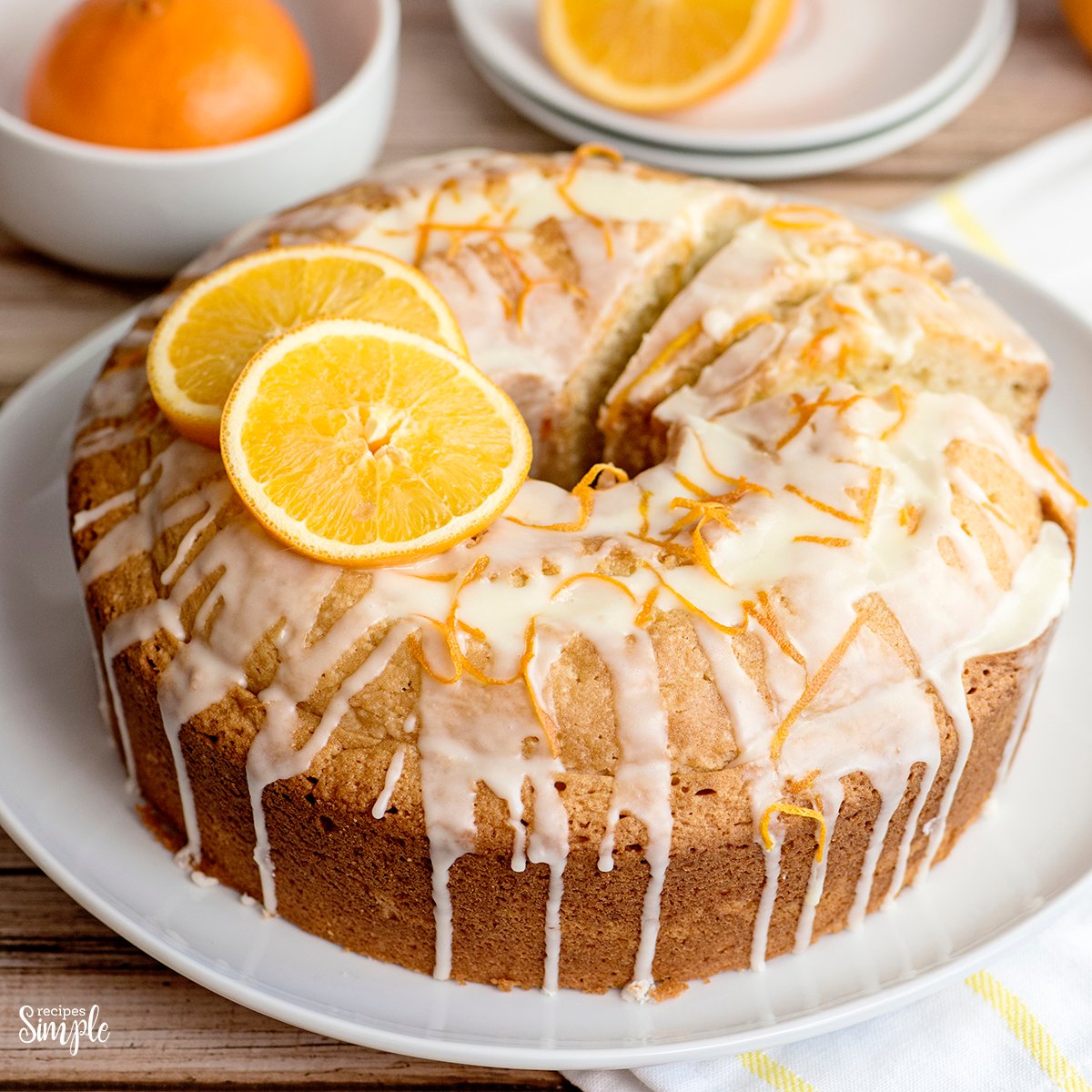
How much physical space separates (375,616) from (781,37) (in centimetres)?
241

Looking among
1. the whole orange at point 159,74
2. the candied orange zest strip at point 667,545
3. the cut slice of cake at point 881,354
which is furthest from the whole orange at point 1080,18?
the candied orange zest strip at point 667,545

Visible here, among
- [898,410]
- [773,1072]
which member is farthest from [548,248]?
[773,1072]

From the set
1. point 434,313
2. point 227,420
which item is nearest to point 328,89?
point 434,313

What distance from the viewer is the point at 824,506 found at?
2029 millimetres

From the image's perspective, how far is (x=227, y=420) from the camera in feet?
6.32

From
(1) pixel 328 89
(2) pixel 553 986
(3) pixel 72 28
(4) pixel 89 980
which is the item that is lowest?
(4) pixel 89 980

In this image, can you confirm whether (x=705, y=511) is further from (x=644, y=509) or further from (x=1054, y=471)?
(x=1054, y=471)

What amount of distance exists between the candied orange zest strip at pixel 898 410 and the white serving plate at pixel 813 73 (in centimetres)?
130

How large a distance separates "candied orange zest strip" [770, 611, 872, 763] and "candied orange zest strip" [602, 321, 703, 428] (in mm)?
616

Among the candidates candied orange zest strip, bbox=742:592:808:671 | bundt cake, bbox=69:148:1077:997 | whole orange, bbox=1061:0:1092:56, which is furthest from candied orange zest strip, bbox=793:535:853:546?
whole orange, bbox=1061:0:1092:56

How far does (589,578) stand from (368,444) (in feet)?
1.18

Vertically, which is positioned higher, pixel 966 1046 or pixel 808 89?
pixel 808 89

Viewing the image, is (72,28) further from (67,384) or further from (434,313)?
(434,313)

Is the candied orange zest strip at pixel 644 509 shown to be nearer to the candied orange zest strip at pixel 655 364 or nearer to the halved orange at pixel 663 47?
the candied orange zest strip at pixel 655 364
